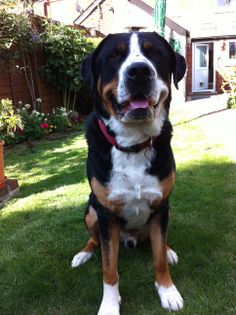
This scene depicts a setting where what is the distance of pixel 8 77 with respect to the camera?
9.68m

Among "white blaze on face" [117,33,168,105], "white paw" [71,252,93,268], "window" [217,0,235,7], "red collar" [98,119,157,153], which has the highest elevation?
"window" [217,0,235,7]

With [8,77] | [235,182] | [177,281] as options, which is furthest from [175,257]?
[8,77]

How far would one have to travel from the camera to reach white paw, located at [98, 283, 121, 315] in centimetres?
266

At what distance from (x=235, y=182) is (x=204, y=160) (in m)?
1.30

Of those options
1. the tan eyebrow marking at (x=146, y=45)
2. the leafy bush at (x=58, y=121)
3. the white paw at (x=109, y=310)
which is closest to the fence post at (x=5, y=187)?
the white paw at (x=109, y=310)

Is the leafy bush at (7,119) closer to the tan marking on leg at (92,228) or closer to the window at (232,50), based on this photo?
the tan marking on leg at (92,228)

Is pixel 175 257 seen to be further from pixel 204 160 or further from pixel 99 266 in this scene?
pixel 204 160

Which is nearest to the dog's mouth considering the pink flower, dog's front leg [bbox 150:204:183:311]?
dog's front leg [bbox 150:204:183:311]

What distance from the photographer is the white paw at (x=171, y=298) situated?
2.70m

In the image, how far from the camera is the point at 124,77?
2.34 metres

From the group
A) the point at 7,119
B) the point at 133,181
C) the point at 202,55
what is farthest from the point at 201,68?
the point at 133,181

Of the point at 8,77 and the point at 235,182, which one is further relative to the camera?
the point at 8,77

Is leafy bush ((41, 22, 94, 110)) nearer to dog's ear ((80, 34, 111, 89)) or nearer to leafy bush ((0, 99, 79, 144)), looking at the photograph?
leafy bush ((0, 99, 79, 144))

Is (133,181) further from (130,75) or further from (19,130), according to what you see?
(19,130)
